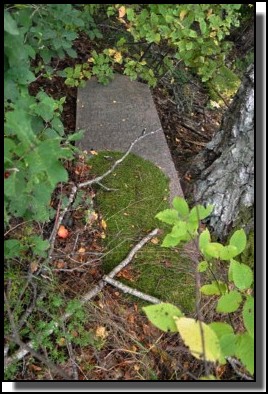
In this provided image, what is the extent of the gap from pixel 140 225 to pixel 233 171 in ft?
2.56

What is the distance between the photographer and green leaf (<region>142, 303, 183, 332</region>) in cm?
129

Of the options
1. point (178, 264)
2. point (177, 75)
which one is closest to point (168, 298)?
point (178, 264)

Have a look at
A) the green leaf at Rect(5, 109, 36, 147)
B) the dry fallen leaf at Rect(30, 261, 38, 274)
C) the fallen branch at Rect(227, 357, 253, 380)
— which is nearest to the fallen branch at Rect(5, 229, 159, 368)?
the dry fallen leaf at Rect(30, 261, 38, 274)

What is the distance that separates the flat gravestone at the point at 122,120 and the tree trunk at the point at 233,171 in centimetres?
27

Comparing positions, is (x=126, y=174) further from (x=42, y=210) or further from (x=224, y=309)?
(x=224, y=309)

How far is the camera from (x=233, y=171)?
2955 mm

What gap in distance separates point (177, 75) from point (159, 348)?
124 inches

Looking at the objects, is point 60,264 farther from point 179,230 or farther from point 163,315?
point 163,315

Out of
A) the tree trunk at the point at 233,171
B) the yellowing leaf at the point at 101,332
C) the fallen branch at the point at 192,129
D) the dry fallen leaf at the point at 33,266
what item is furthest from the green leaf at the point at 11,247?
the fallen branch at the point at 192,129

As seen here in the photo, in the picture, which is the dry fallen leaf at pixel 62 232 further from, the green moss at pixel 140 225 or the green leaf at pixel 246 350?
the green leaf at pixel 246 350

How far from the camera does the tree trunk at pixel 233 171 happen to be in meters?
2.84

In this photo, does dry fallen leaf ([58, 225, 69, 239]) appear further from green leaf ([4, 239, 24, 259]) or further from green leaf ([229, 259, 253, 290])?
green leaf ([229, 259, 253, 290])

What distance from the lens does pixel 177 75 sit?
4.56 metres

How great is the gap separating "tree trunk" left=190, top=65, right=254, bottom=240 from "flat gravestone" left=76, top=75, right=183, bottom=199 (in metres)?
0.27
